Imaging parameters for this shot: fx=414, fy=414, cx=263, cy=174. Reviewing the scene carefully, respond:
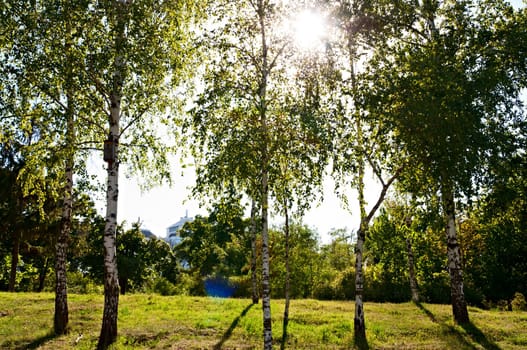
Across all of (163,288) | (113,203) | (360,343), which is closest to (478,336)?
(360,343)

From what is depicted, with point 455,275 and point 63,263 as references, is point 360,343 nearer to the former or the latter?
point 455,275

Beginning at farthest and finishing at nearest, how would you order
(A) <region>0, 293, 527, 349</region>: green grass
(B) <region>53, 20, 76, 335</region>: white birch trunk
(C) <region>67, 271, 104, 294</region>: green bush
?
1. (C) <region>67, 271, 104, 294</region>: green bush
2. (B) <region>53, 20, 76, 335</region>: white birch trunk
3. (A) <region>0, 293, 527, 349</region>: green grass

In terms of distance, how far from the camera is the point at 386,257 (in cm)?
3156

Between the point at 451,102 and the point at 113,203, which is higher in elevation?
the point at 451,102

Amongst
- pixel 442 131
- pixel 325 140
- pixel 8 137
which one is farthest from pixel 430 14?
pixel 8 137

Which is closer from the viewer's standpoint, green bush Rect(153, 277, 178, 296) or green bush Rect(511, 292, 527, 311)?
green bush Rect(511, 292, 527, 311)

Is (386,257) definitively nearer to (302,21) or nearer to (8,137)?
(302,21)

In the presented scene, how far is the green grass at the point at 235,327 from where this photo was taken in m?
14.2

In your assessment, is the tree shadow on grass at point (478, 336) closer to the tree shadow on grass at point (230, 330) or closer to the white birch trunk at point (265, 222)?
the white birch trunk at point (265, 222)

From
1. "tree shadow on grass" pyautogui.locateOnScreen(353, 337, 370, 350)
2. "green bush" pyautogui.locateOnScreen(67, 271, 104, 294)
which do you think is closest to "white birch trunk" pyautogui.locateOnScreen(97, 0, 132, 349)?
"tree shadow on grass" pyautogui.locateOnScreen(353, 337, 370, 350)

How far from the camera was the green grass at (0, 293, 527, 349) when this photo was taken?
14.2 metres

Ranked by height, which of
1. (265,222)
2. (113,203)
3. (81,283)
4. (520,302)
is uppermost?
(113,203)

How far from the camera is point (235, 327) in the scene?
647 inches

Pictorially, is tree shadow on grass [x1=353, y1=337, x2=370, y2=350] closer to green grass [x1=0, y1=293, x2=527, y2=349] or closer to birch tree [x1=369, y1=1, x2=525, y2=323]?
green grass [x1=0, y1=293, x2=527, y2=349]
